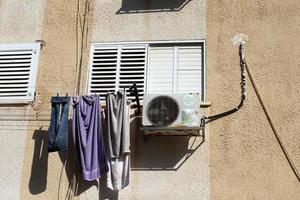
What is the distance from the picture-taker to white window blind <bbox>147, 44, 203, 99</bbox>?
9.38m

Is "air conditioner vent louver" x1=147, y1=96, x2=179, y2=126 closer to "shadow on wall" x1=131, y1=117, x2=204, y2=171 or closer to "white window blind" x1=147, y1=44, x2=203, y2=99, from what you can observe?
"shadow on wall" x1=131, y1=117, x2=204, y2=171

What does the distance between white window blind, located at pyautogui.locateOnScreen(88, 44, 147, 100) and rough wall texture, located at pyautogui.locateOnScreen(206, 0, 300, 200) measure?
54.4 inches

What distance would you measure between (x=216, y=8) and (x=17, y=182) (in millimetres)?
5184

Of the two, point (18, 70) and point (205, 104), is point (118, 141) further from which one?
point (18, 70)

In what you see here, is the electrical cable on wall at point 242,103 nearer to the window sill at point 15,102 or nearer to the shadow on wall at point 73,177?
the shadow on wall at point 73,177

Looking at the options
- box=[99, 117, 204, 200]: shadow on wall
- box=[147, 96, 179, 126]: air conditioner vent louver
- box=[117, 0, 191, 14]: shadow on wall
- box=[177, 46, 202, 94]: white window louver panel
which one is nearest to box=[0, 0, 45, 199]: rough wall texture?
box=[99, 117, 204, 200]: shadow on wall

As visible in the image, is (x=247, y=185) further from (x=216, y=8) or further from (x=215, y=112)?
(x=216, y=8)

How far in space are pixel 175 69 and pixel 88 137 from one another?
219 centimetres

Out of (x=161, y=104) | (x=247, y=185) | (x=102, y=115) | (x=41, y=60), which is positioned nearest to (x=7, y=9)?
(x=41, y=60)

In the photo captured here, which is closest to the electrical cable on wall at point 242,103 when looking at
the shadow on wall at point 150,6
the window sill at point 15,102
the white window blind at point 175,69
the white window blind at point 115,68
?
the white window blind at point 175,69

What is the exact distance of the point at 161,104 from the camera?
8.57 metres

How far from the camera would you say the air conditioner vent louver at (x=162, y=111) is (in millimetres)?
8477

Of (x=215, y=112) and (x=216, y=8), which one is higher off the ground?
(x=216, y=8)

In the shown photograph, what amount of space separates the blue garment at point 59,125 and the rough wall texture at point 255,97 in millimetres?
2682
